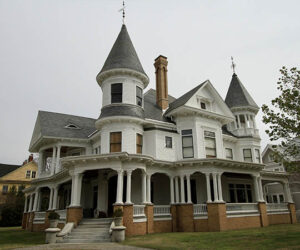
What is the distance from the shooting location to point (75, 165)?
19.0m

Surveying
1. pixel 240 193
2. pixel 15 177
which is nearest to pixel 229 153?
pixel 240 193

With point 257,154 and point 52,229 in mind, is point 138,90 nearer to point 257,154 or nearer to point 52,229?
point 52,229

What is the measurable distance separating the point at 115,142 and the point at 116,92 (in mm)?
4184

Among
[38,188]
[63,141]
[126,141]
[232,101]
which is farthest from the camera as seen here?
[232,101]

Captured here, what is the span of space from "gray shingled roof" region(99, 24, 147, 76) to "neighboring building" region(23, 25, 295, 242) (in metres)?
0.09

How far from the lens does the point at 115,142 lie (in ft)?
68.3

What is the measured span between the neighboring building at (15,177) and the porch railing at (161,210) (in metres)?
40.0

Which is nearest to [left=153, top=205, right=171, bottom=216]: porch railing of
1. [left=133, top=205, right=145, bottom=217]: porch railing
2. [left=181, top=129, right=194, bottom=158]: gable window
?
[left=133, top=205, right=145, bottom=217]: porch railing

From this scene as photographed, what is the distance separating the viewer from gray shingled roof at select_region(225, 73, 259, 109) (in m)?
30.4

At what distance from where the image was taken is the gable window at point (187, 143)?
22812 mm

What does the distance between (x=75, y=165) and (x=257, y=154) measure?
1921 centimetres

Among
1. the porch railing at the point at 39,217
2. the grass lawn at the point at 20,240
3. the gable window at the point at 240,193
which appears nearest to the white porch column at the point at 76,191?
the grass lawn at the point at 20,240

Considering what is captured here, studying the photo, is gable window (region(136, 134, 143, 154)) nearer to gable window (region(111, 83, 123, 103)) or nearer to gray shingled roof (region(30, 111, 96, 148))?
gable window (region(111, 83, 123, 103))

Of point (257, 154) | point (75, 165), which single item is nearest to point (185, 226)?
point (75, 165)
